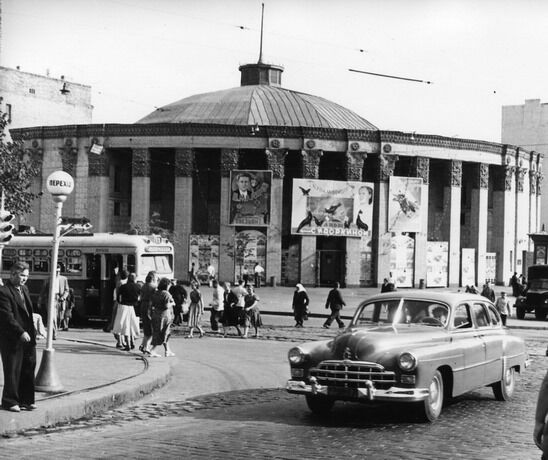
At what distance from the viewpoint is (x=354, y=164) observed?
2260 inches

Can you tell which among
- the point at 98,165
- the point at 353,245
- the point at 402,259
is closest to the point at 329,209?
the point at 353,245

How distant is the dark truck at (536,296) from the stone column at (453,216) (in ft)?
73.8

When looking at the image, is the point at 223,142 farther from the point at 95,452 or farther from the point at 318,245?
the point at 95,452

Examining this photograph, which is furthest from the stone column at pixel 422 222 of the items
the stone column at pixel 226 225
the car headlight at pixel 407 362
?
the car headlight at pixel 407 362

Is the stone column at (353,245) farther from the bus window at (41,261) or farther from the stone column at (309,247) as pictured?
the bus window at (41,261)

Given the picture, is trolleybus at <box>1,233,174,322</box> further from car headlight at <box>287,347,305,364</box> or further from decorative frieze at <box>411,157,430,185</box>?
decorative frieze at <box>411,157,430,185</box>

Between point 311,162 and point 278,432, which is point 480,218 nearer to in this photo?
point 311,162

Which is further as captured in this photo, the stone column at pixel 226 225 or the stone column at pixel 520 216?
the stone column at pixel 520 216

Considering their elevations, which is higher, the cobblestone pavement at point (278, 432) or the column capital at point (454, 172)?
the column capital at point (454, 172)

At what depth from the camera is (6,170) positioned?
3162 centimetres

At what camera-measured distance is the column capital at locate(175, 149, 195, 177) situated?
5697cm

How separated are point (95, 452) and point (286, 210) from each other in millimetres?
50671

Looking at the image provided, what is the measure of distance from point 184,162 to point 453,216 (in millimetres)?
18706

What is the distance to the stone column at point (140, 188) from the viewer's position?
5709 centimetres
